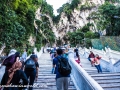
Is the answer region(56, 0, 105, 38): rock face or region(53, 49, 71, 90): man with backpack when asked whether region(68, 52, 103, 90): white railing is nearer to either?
region(53, 49, 71, 90): man with backpack

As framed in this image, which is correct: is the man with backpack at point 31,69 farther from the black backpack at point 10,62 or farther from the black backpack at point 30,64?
the black backpack at point 10,62

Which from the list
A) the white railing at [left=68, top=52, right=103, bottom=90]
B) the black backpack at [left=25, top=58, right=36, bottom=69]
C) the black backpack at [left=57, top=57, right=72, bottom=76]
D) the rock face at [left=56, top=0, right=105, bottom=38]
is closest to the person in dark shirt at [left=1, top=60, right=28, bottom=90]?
the black backpack at [left=57, top=57, right=72, bottom=76]

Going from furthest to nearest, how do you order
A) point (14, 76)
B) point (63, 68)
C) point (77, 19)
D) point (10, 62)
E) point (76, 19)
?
point (77, 19) < point (76, 19) < point (63, 68) < point (10, 62) < point (14, 76)

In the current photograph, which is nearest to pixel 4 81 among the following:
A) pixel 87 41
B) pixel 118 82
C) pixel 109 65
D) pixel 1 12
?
pixel 118 82

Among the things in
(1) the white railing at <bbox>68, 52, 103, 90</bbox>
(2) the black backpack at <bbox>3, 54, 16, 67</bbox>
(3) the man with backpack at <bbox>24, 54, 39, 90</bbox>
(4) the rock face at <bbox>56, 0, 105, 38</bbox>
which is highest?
(4) the rock face at <bbox>56, 0, 105, 38</bbox>

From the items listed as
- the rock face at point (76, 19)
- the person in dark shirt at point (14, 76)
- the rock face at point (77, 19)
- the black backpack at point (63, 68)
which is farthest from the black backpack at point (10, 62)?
the rock face at point (76, 19)

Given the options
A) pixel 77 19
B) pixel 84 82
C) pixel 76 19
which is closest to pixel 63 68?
pixel 84 82

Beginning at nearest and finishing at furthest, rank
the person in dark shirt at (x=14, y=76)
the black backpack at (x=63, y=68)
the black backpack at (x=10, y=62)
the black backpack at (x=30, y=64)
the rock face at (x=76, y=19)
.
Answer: the person in dark shirt at (x=14, y=76)
the black backpack at (x=10, y=62)
the black backpack at (x=63, y=68)
the black backpack at (x=30, y=64)
the rock face at (x=76, y=19)

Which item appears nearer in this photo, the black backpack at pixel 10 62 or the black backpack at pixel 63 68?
the black backpack at pixel 10 62

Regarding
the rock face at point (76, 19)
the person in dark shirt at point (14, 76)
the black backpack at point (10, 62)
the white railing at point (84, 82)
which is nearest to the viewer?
the person in dark shirt at point (14, 76)

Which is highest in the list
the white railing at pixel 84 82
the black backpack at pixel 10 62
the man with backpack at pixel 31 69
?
the black backpack at pixel 10 62

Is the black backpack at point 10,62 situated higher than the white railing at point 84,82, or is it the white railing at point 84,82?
the black backpack at point 10,62

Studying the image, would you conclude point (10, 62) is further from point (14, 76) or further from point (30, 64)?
point (30, 64)

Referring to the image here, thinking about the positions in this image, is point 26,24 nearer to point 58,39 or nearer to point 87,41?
point 87,41
